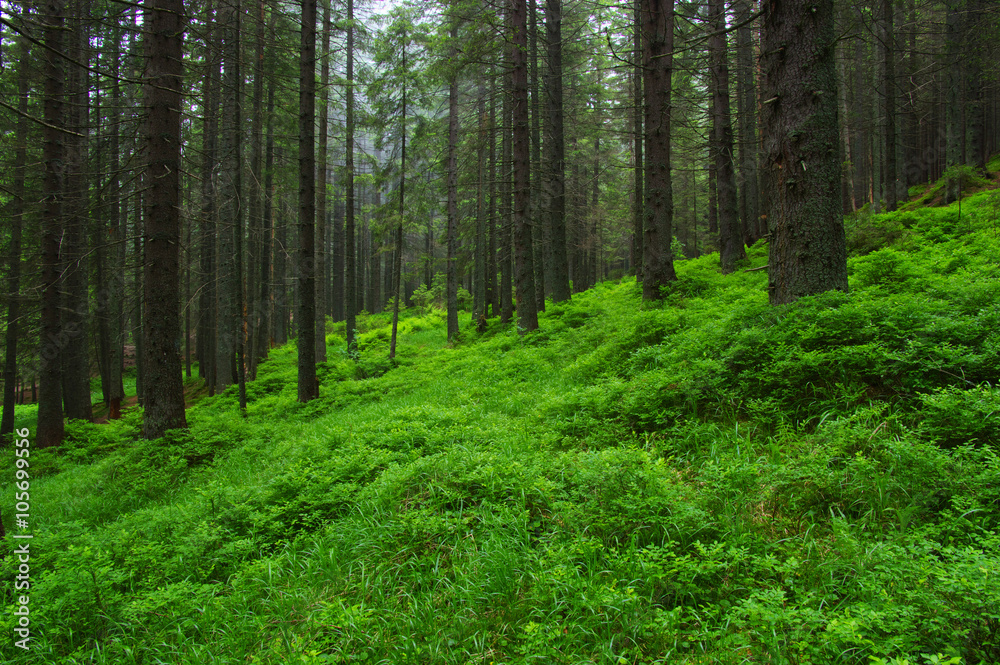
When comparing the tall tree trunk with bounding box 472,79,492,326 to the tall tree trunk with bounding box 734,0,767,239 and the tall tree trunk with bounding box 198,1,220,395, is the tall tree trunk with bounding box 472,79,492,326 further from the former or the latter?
the tall tree trunk with bounding box 734,0,767,239

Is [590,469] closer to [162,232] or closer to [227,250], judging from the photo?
[162,232]

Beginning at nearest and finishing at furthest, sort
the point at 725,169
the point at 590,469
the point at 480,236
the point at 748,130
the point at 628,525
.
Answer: the point at 628,525 → the point at 590,469 → the point at 725,169 → the point at 748,130 → the point at 480,236

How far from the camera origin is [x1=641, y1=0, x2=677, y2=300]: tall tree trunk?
33.6ft

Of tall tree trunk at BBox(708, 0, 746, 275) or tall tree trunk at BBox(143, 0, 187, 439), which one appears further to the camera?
tall tree trunk at BBox(708, 0, 746, 275)

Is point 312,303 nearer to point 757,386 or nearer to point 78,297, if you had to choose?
point 78,297

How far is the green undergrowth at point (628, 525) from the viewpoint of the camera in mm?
2393

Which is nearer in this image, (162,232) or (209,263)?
(162,232)

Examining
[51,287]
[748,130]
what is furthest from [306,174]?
[748,130]

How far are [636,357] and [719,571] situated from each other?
3.96 metres

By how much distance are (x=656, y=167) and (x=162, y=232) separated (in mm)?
9767

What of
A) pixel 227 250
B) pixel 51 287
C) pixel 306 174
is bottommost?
pixel 51 287

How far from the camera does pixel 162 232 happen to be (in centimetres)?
762

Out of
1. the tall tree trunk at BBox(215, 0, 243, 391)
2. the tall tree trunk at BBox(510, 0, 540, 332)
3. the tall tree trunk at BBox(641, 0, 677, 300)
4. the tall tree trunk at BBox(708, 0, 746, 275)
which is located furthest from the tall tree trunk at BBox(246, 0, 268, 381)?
the tall tree trunk at BBox(708, 0, 746, 275)

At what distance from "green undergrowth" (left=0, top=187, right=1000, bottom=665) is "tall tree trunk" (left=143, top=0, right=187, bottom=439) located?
159 cm
